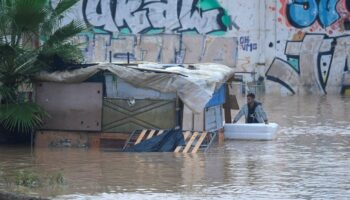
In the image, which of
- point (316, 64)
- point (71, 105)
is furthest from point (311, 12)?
point (71, 105)

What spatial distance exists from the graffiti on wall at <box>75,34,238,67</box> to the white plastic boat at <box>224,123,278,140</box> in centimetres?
1739

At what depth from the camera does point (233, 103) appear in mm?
21047

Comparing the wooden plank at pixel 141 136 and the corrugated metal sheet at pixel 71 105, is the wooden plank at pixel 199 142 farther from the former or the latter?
the corrugated metal sheet at pixel 71 105

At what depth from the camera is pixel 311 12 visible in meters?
37.0

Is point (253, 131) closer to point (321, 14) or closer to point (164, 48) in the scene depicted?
point (321, 14)

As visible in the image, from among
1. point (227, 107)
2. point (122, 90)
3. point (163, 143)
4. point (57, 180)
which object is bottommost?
point (57, 180)

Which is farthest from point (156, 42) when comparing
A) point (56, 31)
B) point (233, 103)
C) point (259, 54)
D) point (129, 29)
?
point (56, 31)

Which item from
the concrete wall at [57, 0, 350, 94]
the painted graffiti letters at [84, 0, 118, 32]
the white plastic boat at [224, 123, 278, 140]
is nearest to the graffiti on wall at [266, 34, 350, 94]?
the concrete wall at [57, 0, 350, 94]

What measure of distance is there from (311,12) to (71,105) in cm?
2030

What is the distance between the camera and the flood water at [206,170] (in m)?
12.6

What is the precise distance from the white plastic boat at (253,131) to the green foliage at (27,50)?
356 cm

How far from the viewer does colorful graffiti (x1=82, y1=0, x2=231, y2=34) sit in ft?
Answer: 125

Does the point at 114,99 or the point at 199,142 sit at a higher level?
the point at 114,99

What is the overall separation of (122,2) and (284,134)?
19112 millimetres
